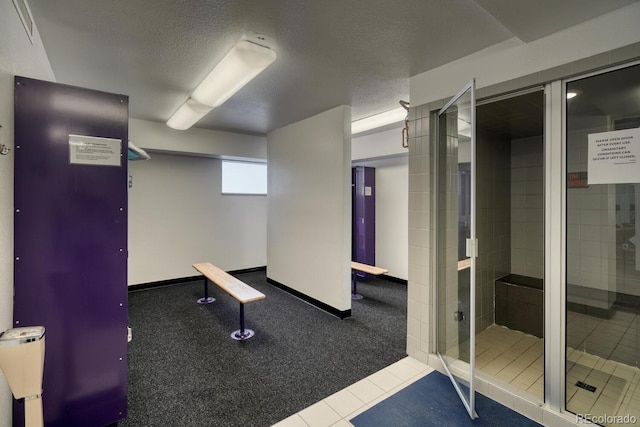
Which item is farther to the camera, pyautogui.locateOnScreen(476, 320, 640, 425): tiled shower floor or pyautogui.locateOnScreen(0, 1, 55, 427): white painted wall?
pyautogui.locateOnScreen(476, 320, 640, 425): tiled shower floor

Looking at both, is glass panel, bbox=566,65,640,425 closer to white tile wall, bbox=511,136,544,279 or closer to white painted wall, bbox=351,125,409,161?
white tile wall, bbox=511,136,544,279

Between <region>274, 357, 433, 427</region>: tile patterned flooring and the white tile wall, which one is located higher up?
the white tile wall

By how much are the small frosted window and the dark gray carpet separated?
7.20ft

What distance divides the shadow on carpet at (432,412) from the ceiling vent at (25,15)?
9.68 feet

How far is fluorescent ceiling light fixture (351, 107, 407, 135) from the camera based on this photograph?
147 inches

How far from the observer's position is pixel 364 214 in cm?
517

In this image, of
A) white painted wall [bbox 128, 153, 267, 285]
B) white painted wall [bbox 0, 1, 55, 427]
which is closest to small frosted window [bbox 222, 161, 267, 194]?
white painted wall [bbox 128, 153, 267, 285]

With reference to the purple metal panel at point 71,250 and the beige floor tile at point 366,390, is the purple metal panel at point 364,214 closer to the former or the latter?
the beige floor tile at point 366,390

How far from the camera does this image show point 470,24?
1850mm

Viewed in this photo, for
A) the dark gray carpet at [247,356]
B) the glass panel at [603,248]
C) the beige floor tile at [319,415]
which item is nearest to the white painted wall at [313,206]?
the dark gray carpet at [247,356]

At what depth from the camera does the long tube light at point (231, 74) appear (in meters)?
2.05

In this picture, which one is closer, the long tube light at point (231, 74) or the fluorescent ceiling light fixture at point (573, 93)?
the fluorescent ceiling light fixture at point (573, 93)

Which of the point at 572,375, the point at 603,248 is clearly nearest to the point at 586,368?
the point at 572,375

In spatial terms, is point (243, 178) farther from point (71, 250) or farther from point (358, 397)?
point (358, 397)
